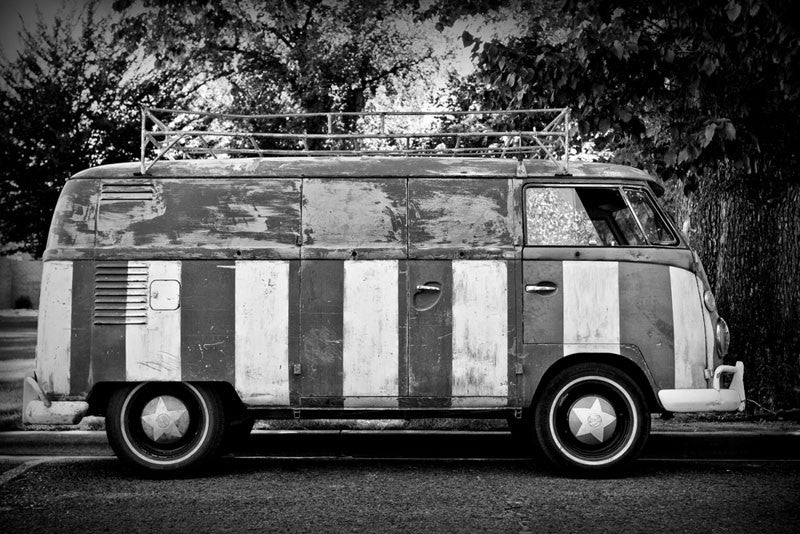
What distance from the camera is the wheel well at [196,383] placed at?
629 centimetres

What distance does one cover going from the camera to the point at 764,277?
869cm

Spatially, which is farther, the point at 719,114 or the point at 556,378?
the point at 719,114

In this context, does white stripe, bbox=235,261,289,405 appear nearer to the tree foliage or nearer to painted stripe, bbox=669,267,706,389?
painted stripe, bbox=669,267,706,389

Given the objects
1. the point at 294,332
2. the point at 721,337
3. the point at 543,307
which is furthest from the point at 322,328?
the point at 721,337

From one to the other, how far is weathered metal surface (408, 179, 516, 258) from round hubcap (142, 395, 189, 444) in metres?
2.04

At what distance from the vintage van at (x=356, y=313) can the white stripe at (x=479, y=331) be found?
1 cm

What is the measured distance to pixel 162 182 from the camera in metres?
6.35

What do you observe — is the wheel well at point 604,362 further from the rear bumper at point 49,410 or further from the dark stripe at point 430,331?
the rear bumper at point 49,410

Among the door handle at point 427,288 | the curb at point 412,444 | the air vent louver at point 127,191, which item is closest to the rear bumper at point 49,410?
the curb at point 412,444

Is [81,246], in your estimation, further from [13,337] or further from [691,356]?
[13,337]

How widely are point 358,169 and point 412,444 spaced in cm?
248

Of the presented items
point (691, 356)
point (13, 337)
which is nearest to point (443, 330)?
point (691, 356)

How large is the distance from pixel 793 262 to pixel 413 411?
460 cm

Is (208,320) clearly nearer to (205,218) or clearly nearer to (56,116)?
(205,218)
